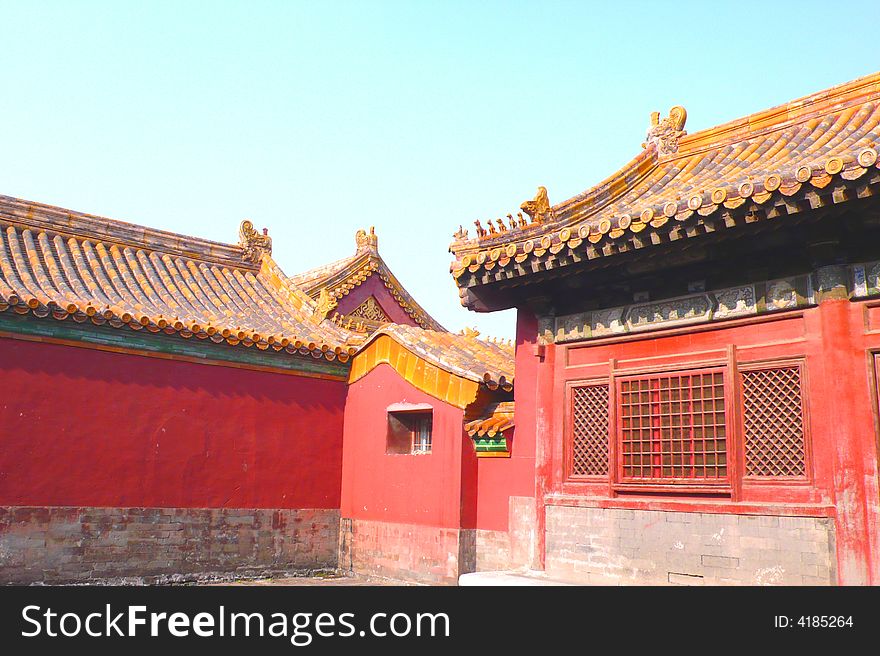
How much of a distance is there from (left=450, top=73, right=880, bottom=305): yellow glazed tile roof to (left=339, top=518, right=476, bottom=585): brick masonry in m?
3.37

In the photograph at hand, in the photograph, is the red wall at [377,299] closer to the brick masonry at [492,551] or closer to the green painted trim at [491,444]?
the green painted trim at [491,444]

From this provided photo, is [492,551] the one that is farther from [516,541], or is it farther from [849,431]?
[849,431]

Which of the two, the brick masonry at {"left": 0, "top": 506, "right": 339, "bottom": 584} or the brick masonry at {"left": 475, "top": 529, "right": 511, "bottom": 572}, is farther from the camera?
the brick masonry at {"left": 0, "top": 506, "right": 339, "bottom": 584}

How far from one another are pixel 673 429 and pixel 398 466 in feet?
15.9

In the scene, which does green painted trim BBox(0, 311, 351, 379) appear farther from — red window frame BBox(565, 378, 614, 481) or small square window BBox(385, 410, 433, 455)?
red window frame BBox(565, 378, 614, 481)

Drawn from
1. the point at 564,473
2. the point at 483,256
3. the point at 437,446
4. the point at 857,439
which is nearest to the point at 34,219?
the point at 437,446

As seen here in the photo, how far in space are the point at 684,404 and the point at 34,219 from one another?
990cm

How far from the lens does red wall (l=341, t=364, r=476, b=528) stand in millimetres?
10070

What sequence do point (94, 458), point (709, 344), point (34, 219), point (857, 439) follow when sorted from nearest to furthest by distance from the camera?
1. point (857, 439)
2. point (709, 344)
3. point (94, 458)
4. point (34, 219)

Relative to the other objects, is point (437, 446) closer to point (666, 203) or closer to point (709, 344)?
point (709, 344)

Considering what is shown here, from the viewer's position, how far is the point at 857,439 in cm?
602

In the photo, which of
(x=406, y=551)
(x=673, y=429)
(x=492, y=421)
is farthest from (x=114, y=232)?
(x=673, y=429)

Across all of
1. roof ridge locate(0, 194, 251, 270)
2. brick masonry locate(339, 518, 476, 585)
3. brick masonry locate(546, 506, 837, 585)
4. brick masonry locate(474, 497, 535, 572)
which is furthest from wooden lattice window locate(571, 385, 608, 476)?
roof ridge locate(0, 194, 251, 270)

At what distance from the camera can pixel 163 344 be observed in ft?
36.0
